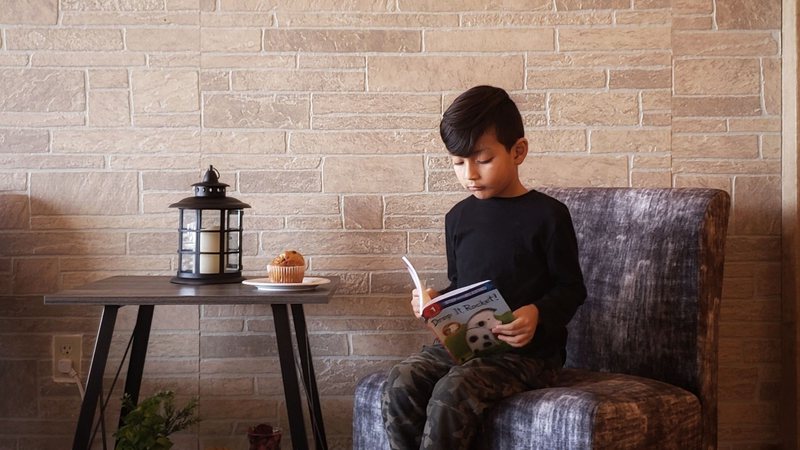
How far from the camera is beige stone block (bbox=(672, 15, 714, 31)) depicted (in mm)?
2309

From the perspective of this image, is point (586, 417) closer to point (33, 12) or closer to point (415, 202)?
point (415, 202)

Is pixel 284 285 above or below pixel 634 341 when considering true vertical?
above

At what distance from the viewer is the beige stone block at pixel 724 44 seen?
2.31 m

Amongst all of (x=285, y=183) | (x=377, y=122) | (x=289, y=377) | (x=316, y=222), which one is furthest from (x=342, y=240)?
(x=289, y=377)

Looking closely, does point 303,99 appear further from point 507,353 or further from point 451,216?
point 507,353

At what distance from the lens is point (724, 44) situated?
2.31m

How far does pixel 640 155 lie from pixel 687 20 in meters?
0.35

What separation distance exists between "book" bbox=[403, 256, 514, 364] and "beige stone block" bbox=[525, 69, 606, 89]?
2.73ft

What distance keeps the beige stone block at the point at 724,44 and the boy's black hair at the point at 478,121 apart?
2.39 feet

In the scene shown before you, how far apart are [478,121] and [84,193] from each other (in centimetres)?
110

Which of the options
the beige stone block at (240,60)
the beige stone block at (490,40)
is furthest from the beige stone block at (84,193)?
the beige stone block at (490,40)

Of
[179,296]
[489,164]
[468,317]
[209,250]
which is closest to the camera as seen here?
[468,317]

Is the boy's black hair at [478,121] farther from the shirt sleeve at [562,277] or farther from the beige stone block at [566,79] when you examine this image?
the beige stone block at [566,79]

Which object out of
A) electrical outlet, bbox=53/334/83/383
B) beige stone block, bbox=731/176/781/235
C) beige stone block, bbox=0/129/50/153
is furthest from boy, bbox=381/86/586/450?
beige stone block, bbox=0/129/50/153
